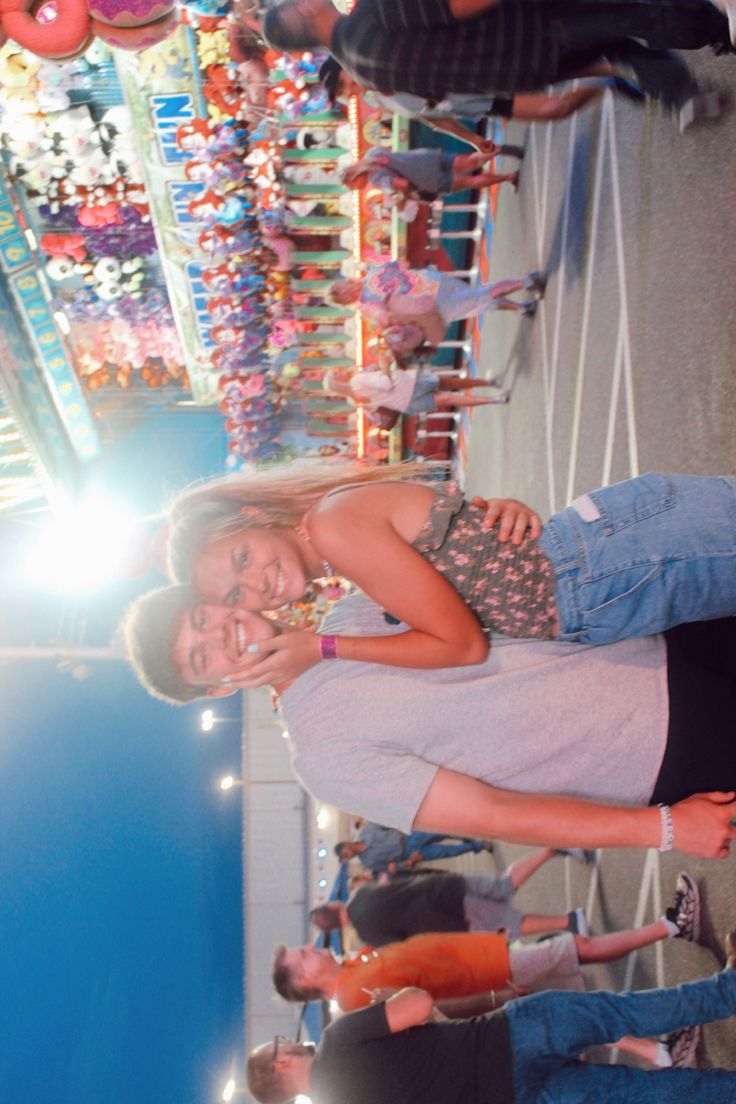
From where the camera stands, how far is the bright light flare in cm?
933

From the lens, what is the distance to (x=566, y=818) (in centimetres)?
181

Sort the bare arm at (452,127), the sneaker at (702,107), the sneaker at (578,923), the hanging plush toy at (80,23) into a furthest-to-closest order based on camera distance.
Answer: the bare arm at (452,127)
the sneaker at (578,923)
the hanging plush toy at (80,23)
the sneaker at (702,107)

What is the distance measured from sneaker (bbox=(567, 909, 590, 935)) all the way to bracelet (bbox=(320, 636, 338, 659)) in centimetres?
314

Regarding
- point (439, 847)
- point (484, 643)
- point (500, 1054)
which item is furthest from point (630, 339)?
point (439, 847)

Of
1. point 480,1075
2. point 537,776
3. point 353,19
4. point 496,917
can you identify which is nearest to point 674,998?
point 480,1075

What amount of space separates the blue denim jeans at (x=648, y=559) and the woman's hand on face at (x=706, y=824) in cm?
39

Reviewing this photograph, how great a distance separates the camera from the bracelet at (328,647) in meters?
1.97

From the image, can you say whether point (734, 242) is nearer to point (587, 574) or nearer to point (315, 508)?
point (587, 574)

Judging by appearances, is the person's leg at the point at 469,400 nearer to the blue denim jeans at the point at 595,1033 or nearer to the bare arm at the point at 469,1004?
the bare arm at the point at 469,1004

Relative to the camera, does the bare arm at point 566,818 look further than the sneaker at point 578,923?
No

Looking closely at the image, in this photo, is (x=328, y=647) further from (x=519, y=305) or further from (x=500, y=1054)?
(x=519, y=305)

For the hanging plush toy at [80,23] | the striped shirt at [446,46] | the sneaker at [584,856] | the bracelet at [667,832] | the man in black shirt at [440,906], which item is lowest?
the man in black shirt at [440,906]

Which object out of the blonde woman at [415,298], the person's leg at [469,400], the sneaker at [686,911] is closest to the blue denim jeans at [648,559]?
the sneaker at [686,911]

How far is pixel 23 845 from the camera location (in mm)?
6891
